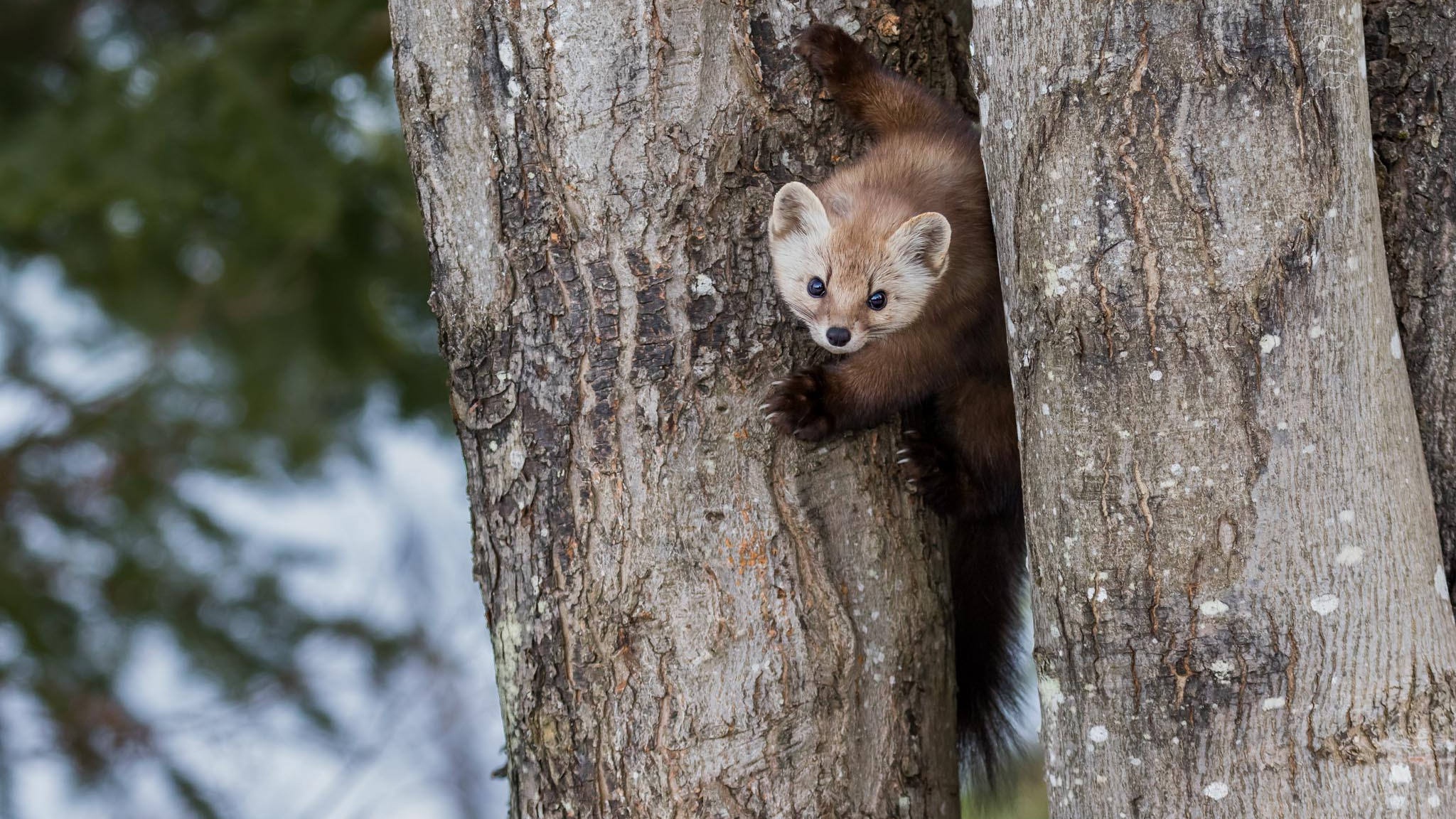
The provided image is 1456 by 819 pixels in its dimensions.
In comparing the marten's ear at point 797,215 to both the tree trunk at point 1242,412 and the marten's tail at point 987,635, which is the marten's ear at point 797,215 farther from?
the marten's tail at point 987,635

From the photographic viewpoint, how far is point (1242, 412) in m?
1.80

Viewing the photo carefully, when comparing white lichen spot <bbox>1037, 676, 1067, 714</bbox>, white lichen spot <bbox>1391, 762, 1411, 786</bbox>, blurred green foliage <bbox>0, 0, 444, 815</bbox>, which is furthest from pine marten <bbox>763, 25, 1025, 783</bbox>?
blurred green foliage <bbox>0, 0, 444, 815</bbox>

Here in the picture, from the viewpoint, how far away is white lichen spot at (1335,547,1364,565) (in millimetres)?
1785

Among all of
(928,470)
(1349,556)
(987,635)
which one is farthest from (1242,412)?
(987,635)

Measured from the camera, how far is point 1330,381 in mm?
1791

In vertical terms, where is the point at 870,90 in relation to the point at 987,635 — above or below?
above

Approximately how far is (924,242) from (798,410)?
507 mm

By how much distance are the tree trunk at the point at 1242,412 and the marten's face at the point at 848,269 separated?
2.11 ft

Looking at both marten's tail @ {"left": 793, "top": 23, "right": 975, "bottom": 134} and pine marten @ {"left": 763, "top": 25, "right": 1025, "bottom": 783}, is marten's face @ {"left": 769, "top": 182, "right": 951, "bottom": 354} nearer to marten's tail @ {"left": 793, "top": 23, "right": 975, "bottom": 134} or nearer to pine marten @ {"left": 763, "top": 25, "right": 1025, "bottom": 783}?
pine marten @ {"left": 763, "top": 25, "right": 1025, "bottom": 783}

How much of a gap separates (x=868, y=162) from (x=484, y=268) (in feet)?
2.96

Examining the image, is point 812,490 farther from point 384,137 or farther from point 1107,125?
point 384,137

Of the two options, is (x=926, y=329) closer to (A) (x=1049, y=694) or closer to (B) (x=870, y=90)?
(B) (x=870, y=90)

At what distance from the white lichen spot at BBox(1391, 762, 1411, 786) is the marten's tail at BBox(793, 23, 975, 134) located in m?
1.48

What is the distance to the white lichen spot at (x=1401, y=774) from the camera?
1.75m
